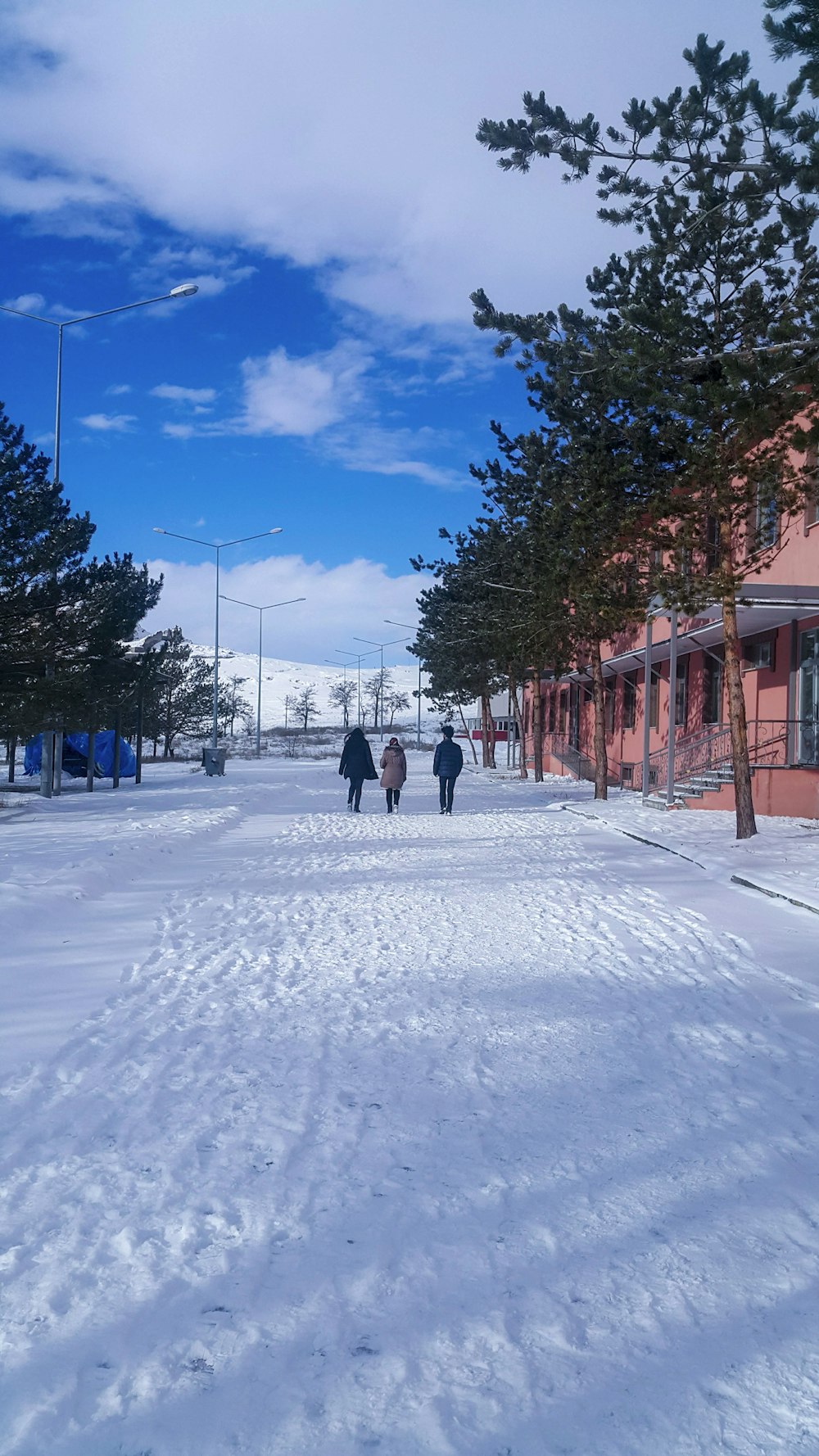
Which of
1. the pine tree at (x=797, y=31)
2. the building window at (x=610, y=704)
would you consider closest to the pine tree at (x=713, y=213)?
the pine tree at (x=797, y=31)

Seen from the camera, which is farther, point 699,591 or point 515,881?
point 699,591

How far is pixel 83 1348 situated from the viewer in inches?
116

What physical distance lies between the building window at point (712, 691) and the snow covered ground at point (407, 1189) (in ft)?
65.2

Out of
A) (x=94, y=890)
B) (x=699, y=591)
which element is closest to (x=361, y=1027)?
(x=94, y=890)

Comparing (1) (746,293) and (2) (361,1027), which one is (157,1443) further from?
(1) (746,293)

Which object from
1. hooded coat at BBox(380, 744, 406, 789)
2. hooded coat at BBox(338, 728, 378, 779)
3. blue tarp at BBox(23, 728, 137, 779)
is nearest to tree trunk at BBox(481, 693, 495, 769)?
blue tarp at BBox(23, 728, 137, 779)

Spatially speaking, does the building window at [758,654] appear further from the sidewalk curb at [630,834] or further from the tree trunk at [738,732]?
the tree trunk at [738,732]

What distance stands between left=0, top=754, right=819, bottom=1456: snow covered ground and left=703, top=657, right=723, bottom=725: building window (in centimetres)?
1986

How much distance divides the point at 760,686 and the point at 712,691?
4.11 m

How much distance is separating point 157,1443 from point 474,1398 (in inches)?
30.0

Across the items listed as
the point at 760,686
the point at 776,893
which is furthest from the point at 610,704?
the point at 776,893

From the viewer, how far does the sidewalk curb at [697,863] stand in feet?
35.1

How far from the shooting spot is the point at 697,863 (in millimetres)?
14305

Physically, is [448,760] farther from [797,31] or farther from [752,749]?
[797,31]
